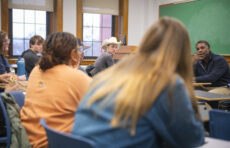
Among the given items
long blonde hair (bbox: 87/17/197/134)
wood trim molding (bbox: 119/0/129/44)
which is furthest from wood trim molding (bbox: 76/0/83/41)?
long blonde hair (bbox: 87/17/197/134)

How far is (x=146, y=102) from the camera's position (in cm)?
102

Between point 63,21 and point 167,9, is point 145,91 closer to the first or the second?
point 63,21

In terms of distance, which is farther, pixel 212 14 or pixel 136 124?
pixel 212 14

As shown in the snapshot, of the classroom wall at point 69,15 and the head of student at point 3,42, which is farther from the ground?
the classroom wall at point 69,15

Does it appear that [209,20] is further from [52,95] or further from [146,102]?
[146,102]

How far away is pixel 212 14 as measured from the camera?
6664 millimetres

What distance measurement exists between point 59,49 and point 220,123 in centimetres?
116

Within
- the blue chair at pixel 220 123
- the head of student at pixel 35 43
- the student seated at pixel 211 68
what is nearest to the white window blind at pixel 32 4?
the head of student at pixel 35 43

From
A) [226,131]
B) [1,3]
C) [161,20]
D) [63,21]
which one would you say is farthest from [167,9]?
[161,20]

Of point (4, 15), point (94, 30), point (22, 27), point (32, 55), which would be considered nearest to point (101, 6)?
point (94, 30)

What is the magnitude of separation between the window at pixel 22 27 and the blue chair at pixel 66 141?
6.30 metres

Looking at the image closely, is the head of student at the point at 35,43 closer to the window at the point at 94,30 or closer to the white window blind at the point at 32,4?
the white window blind at the point at 32,4

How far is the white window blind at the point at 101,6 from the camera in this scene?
779 cm

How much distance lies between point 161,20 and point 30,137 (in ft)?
3.82
